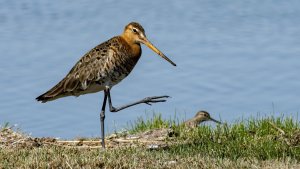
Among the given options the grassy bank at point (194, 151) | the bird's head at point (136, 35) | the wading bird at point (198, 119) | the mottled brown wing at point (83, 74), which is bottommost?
Result: the grassy bank at point (194, 151)

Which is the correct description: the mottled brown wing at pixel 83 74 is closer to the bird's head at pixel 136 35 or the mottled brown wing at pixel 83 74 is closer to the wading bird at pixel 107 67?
the wading bird at pixel 107 67

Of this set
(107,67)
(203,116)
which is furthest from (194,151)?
(203,116)

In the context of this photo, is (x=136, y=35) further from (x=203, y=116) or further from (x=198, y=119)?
(x=203, y=116)

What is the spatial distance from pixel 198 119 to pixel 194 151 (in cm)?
318

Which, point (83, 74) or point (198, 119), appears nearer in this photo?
point (83, 74)

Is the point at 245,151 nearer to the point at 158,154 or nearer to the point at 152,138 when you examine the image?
the point at 158,154

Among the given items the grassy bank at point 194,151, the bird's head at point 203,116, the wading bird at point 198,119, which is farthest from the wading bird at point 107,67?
the bird's head at point 203,116

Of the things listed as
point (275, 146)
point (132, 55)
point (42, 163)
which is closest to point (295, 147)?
point (275, 146)

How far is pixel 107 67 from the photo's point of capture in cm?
1166

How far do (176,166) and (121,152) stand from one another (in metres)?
1.18

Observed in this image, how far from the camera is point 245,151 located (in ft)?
35.8

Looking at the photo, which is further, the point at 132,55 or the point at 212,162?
the point at 132,55

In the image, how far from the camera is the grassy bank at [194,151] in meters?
9.76

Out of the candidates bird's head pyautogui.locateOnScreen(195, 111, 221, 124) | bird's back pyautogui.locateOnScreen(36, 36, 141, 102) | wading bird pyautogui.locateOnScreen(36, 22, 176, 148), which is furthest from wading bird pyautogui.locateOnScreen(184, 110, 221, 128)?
bird's back pyautogui.locateOnScreen(36, 36, 141, 102)
